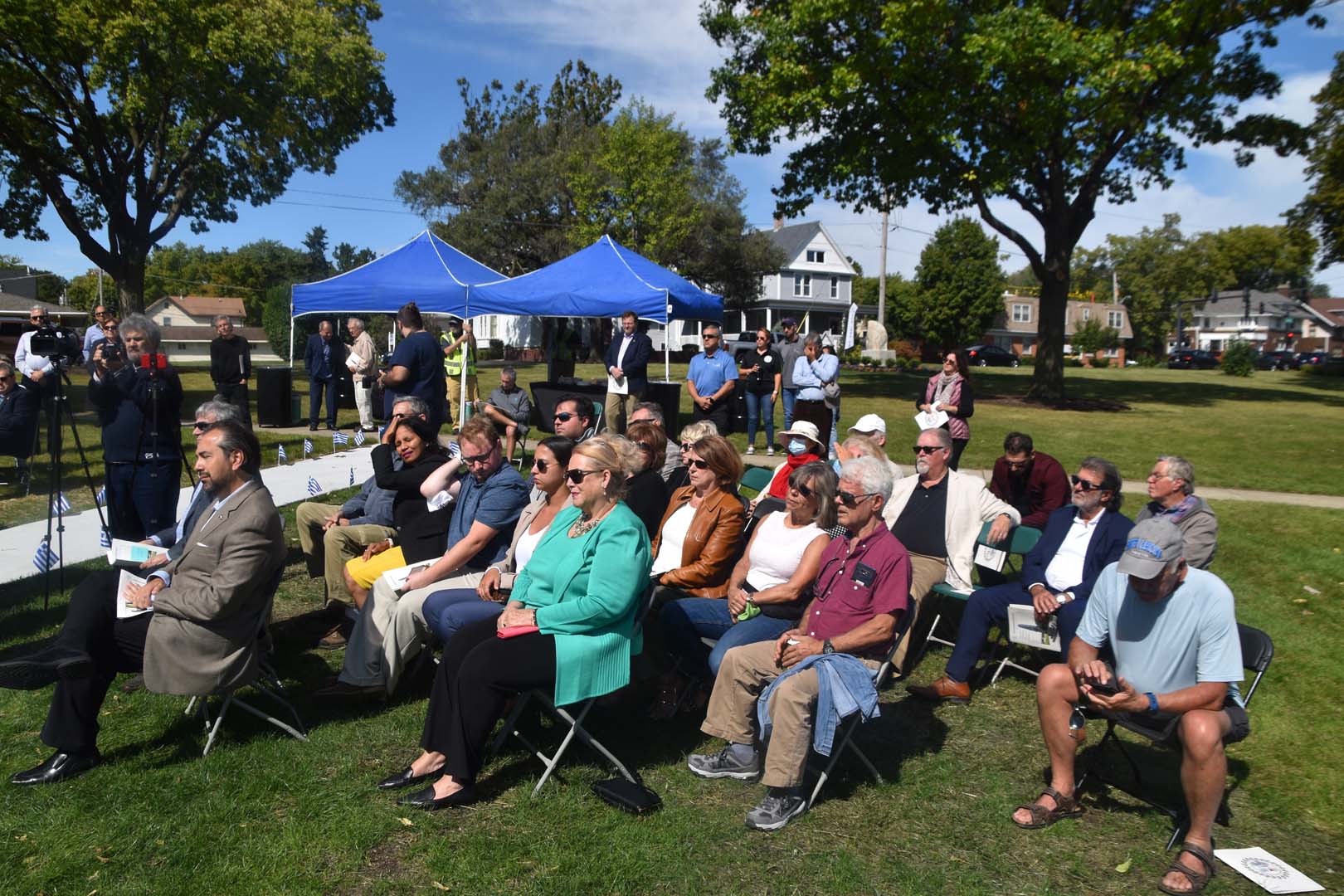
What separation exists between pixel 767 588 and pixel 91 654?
294 cm

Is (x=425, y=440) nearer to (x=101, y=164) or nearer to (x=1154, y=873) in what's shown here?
(x=1154, y=873)

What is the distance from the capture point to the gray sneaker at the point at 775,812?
3570 mm

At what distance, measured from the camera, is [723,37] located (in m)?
21.4

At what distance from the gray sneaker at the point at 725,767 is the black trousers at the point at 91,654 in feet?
7.75

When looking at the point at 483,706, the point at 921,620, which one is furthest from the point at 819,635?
the point at 921,620

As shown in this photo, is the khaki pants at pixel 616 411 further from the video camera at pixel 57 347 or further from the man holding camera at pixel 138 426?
the video camera at pixel 57 347

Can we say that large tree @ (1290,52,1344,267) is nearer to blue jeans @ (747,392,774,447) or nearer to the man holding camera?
blue jeans @ (747,392,774,447)

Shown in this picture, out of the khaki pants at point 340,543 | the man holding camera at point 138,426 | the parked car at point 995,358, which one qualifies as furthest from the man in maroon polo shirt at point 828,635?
the parked car at point 995,358

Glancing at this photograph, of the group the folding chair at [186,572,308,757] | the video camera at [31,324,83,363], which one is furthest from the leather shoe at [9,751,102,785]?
the video camera at [31,324,83,363]

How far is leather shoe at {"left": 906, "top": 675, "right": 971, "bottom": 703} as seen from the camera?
16.2ft

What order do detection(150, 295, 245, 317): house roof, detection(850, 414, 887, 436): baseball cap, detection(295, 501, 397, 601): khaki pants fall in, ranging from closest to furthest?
1. detection(295, 501, 397, 601): khaki pants
2. detection(850, 414, 887, 436): baseball cap
3. detection(150, 295, 245, 317): house roof

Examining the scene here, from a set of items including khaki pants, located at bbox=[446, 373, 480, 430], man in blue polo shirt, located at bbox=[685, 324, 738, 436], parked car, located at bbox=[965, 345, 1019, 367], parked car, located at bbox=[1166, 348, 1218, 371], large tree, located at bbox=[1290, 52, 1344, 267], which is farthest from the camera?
parked car, located at bbox=[965, 345, 1019, 367]

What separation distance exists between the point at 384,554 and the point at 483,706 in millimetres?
1838

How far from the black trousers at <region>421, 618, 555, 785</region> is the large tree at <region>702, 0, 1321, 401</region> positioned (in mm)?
16064
